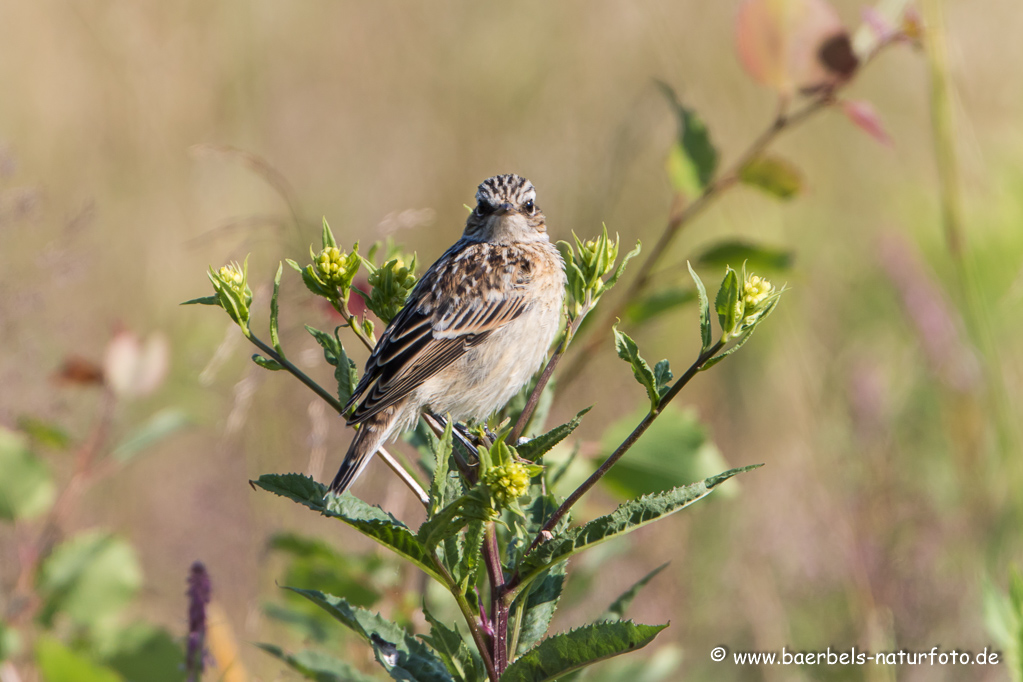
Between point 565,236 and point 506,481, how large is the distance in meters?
5.20

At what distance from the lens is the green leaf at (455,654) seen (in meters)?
2.02

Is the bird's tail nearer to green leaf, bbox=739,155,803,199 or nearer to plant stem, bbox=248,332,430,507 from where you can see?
plant stem, bbox=248,332,430,507

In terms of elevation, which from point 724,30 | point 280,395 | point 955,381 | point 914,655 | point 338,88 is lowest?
point 914,655

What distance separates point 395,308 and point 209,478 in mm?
3970

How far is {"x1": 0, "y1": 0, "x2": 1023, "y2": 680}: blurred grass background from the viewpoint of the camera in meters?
4.46

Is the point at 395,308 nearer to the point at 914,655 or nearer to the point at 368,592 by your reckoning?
the point at 368,592

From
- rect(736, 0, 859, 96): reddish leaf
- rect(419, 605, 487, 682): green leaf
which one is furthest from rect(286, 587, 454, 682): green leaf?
rect(736, 0, 859, 96): reddish leaf

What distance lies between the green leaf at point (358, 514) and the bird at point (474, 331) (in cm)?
91

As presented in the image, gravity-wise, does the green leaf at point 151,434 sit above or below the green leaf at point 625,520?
above

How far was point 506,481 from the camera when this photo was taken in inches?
66.7

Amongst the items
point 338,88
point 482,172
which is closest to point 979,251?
point 482,172

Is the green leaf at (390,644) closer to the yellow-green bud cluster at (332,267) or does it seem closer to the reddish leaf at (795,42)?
the yellow-green bud cluster at (332,267)

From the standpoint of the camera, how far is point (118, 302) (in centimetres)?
768

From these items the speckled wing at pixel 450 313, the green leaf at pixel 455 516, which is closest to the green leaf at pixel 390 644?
the green leaf at pixel 455 516
